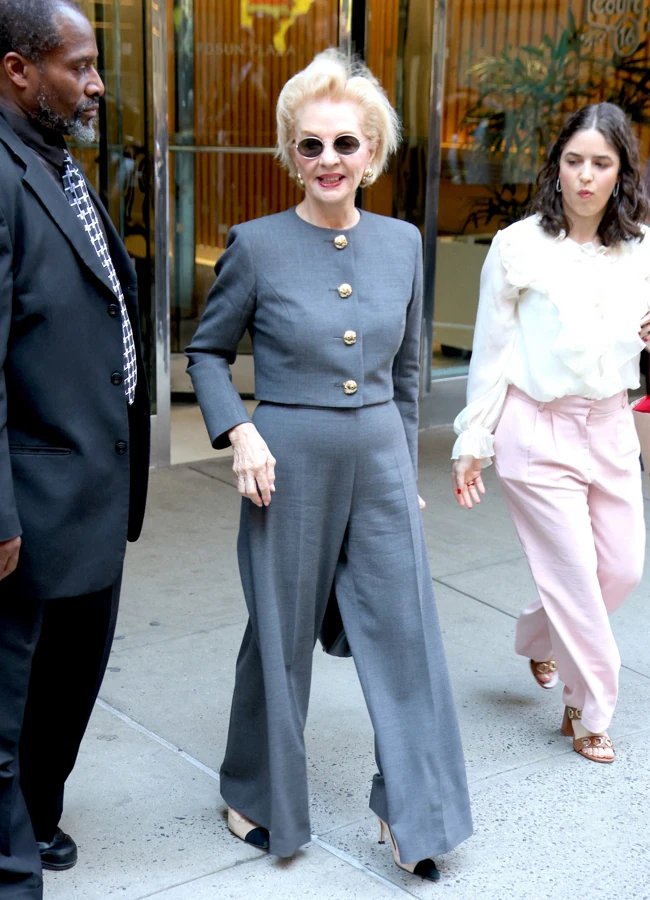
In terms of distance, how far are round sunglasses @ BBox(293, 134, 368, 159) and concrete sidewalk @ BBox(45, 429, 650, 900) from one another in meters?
1.75

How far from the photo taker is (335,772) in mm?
3582

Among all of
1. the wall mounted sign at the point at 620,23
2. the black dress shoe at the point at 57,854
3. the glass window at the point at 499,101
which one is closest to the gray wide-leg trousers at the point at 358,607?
the black dress shoe at the point at 57,854

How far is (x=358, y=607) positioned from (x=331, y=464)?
376 millimetres

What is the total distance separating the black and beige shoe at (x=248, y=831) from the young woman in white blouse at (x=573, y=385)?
1.07 metres

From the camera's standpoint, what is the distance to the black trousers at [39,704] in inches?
108

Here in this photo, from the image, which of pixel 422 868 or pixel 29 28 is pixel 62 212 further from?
pixel 422 868

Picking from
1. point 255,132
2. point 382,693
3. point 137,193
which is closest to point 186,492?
point 137,193

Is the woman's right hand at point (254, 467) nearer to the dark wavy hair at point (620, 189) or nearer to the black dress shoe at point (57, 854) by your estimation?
the black dress shoe at point (57, 854)

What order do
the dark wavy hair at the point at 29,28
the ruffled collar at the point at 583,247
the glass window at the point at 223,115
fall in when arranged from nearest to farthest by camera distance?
the dark wavy hair at the point at 29,28
the ruffled collar at the point at 583,247
the glass window at the point at 223,115

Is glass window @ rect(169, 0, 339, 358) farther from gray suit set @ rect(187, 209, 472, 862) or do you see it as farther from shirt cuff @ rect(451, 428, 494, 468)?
gray suit set @ rect(187, 209, 472, 862)

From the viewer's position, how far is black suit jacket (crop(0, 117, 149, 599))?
2.55 m

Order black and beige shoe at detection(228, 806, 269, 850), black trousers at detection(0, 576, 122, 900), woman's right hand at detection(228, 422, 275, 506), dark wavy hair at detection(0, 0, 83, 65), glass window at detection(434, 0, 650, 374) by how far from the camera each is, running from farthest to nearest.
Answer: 1. glass window at detection(434, 0, 650, 374)
2. black and beige shoe at detection(228, 806, 269, 850)
3. woman's right hand at detection(228, 422, 275, 506)
4. black trousers at detection(0, 576, 122, 900)
5. dark wavy hair at detection(0, 0, 83, 65)

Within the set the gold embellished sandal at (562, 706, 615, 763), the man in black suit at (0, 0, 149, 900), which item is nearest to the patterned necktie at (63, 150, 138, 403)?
the man in black suit at (0, 0, 149, 900)

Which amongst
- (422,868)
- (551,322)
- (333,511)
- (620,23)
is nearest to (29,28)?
(333,511)
